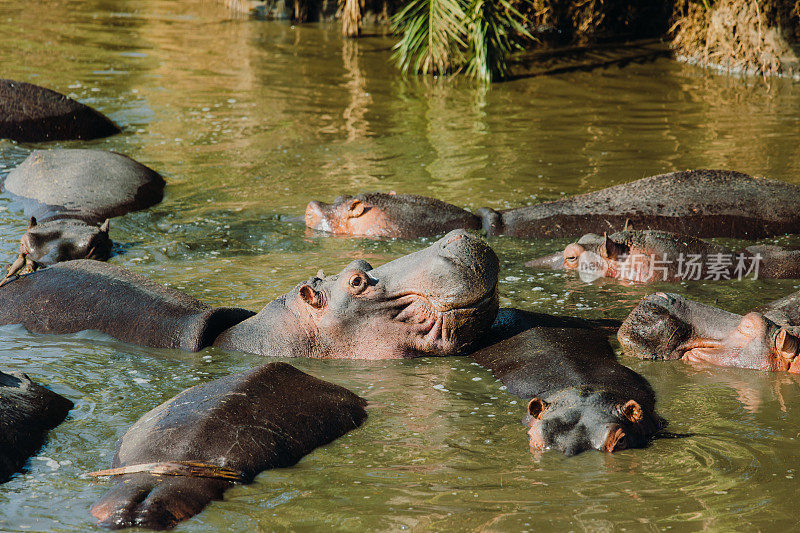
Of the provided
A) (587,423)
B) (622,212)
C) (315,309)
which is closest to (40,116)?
(622,212)

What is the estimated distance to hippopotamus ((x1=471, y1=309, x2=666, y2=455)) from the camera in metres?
5.20

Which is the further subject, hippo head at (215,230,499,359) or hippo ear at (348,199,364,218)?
hippo ear at (348,199,364,218)

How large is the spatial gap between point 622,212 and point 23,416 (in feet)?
20.5

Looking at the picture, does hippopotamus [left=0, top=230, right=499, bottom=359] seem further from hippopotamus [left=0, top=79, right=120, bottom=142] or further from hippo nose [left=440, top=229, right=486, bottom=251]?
hippopotamus [left=0, top=79, right=120, bottom=142]

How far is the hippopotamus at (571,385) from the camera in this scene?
17.0ft

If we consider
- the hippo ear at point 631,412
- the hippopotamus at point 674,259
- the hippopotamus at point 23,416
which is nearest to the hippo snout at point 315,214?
the hippopotamus at point 674,259

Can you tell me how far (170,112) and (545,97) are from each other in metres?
6.23

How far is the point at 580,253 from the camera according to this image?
28.3ft

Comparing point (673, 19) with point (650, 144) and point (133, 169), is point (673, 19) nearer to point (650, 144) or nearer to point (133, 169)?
point (650, 144)

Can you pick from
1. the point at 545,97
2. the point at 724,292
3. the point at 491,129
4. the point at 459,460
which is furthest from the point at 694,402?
the point at 545,97

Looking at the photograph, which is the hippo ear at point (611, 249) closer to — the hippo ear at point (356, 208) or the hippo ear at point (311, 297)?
the hippo ear at point (356, 208)

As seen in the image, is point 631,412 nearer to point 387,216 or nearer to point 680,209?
point 680,209

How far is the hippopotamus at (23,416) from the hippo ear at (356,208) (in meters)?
4.61

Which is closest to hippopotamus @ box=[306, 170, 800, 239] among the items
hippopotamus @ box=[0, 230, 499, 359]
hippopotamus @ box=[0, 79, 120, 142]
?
hippopotamus @ box=[0, 230, 499, 359]
